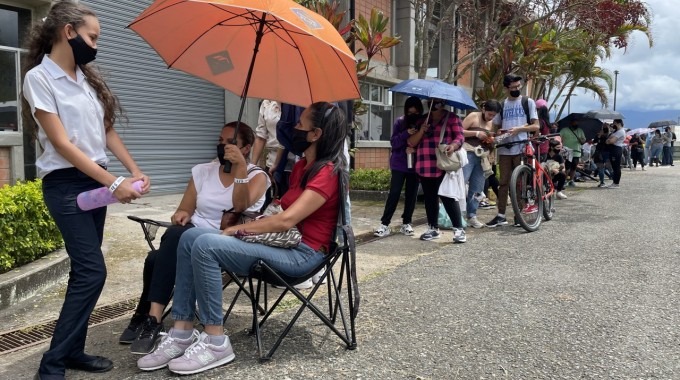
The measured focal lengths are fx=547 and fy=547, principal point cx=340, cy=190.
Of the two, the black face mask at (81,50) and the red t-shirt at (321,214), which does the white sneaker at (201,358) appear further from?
the black face mask at (81,50)

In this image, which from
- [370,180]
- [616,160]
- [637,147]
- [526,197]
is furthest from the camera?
[637,147]

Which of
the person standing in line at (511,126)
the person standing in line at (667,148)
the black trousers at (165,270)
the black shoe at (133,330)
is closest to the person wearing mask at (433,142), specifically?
the person standing in line at (511,126)

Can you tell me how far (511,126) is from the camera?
7.26 meters

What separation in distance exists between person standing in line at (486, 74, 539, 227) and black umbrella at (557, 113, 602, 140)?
17.8ft

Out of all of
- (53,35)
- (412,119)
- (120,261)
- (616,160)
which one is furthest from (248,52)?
(616,160)

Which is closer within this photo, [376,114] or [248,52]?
[248,52]

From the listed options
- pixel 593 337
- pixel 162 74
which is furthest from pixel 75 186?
pixel 162 74

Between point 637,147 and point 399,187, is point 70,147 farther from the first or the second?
point 637,147

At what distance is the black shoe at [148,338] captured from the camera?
292 cm

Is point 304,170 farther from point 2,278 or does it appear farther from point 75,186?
point 2,278

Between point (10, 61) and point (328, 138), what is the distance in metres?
6.09

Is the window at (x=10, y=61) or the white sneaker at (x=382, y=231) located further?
the window at (x=10, y=61)

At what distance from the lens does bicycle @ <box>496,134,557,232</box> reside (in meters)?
6.86

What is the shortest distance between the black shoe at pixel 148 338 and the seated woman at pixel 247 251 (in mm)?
83
